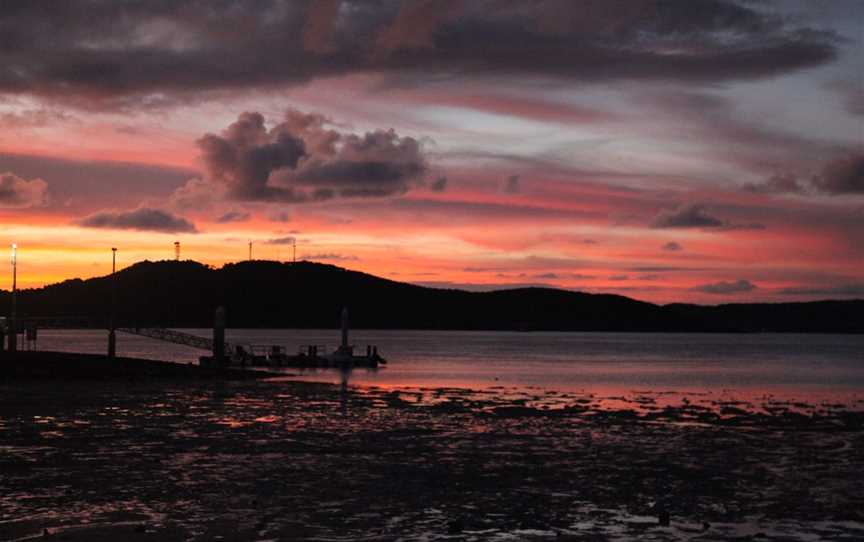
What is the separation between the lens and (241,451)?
88.7ft

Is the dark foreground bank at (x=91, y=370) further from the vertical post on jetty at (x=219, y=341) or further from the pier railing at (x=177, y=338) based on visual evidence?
the pier railing at (x=177, y=338)

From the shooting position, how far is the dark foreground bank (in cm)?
5706

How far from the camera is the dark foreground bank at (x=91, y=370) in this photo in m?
57.1

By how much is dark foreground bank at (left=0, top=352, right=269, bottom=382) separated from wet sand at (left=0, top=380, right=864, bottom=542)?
1404 centimetres

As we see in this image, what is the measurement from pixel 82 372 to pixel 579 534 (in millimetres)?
48635

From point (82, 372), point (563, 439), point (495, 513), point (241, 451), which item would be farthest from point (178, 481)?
point (82, 372)

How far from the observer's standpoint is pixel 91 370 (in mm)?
60375

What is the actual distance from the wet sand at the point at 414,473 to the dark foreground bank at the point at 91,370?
14039 millimetres

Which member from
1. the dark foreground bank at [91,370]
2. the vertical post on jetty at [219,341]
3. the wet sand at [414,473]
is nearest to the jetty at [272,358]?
the vertical post on jetty at [219,341]

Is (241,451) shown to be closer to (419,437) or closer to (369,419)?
(419,437)

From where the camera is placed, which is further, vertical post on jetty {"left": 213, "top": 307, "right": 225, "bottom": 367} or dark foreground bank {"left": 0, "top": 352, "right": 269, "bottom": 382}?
vertical post on jetty {"left": 213, "top": 307, "right": 225, "bottom": 367}

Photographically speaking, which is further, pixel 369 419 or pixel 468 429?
pixel 369 419

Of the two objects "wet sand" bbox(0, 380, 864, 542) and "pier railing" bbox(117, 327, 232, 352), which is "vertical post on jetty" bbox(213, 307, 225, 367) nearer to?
"pier railing" bbox(117, 327, 232, 352)

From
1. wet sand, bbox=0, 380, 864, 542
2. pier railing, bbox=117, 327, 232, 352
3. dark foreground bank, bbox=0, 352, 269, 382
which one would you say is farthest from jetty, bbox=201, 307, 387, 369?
wet sand, bbox=0, 380, 864, 542
